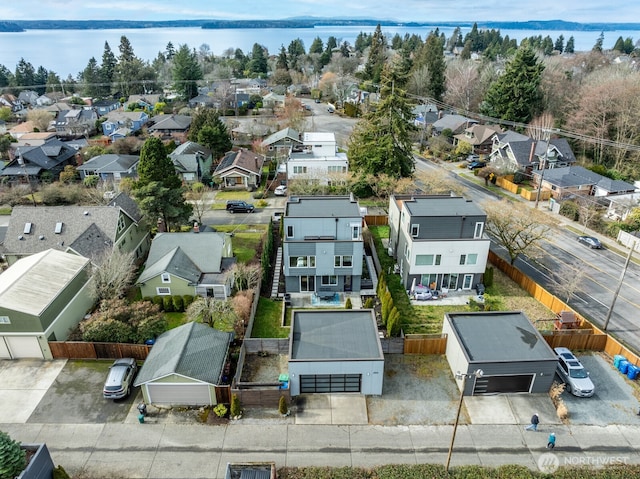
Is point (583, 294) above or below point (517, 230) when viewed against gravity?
below

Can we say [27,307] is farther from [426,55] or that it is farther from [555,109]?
[426,55]

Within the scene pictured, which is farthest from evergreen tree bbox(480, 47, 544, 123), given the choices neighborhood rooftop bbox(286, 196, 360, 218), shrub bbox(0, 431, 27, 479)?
shrub bbox(0, 431, 27, 479)

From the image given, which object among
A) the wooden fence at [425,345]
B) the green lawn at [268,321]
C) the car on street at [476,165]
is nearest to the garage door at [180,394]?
the green lawn at [268,321]

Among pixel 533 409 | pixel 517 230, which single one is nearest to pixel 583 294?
pixel 517 230

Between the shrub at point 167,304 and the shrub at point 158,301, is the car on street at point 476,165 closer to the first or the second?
the shrub at point 167,304

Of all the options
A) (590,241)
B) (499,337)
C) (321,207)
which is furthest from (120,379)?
(590,241)
